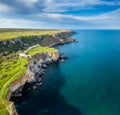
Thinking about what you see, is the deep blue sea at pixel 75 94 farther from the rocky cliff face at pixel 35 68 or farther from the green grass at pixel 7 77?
the green grass at pixel 7 77

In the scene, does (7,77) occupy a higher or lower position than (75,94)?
higher

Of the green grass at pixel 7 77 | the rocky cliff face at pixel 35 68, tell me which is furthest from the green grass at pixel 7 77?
the rocky cliff face at pixel 35 68

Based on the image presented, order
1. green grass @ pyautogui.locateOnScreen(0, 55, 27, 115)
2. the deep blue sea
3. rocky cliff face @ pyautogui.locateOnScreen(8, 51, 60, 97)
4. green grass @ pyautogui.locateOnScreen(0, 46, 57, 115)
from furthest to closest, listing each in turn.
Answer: rocky cliff face @ pyautogui.locateOnScreen(8, 51, 60, 97), the deep blue sea, green grass @ pyautogui.locateOnScreen(0, 55, 27, 115), green grass @ pyautogui.locateOnScreen(0, 46, 57, 115)

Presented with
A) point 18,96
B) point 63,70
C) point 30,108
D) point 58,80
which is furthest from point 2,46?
point 30,108

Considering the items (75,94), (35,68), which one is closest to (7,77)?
(35,68)

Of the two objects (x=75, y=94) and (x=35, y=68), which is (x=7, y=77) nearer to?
(x=35, y=68)

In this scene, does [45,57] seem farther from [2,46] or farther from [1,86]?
[1,86]

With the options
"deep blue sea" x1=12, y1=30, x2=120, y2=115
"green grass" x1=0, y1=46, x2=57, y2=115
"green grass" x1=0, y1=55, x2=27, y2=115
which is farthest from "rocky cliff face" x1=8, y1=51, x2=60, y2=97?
"deep blue sea" x1=12, y1=30, x2=120, y2=115

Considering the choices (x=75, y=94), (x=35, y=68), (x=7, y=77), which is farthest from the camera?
(x=35, y=68)

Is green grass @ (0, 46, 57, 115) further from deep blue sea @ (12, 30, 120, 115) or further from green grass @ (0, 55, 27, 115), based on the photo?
deep blue sea @ (12, 30, 120, 115)
